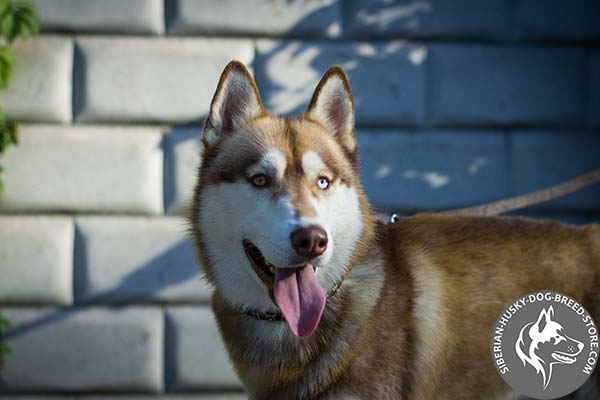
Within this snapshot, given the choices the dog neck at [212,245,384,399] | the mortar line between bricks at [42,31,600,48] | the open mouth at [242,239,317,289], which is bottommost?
the dog neck at [212,245,384,399]

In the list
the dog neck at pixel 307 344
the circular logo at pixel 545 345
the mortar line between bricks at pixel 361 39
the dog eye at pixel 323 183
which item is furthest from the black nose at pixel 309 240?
the mortar line between bricks at pixel 361 39

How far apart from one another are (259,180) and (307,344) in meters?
0.56

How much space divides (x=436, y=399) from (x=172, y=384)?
2308 mm

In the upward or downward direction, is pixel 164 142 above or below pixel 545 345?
above

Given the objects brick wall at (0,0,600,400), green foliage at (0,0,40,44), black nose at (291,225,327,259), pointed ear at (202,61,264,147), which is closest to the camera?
black nose at (291,225,327,259)

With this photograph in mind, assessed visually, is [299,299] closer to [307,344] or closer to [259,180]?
[307,344]

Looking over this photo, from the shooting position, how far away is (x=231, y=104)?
2.51 m

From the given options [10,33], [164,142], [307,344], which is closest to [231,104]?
[307,344]

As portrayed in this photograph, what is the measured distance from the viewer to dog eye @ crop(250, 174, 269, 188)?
91.4 inches

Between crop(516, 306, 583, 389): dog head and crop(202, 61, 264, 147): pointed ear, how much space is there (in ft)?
4.06

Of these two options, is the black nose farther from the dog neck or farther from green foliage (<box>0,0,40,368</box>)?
green foliage (<box>0,0,40,368</box>)

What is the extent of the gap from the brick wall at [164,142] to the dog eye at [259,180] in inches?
79.7

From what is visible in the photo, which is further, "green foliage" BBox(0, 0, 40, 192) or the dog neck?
"green foliage" BBox(0, 0, 40, 192)

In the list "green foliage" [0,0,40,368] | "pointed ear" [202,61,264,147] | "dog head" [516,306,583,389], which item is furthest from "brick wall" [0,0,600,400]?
"dog head" [516,306,583,389]
